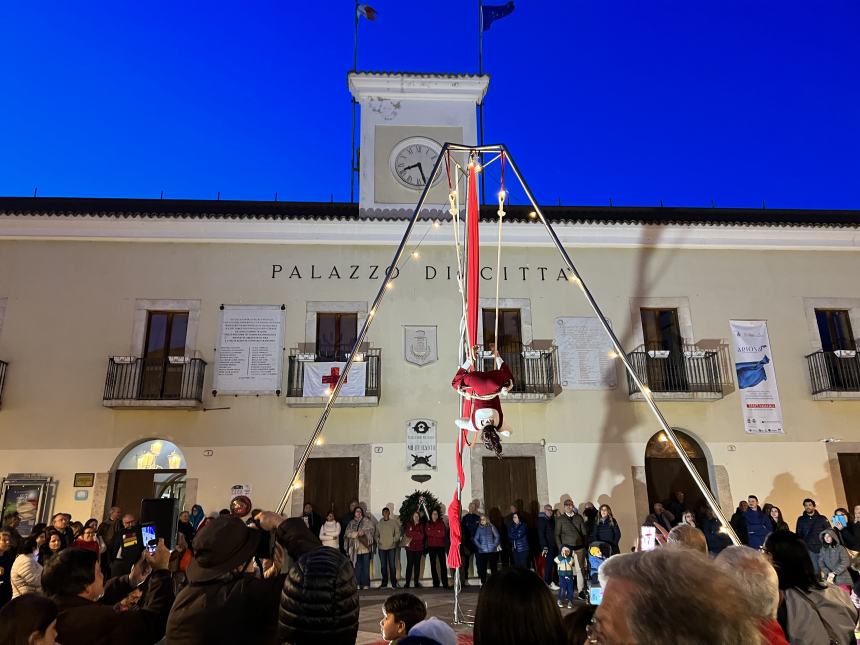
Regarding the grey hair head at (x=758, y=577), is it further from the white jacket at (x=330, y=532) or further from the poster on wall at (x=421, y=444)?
the poster on wall at (x=421, y=444)

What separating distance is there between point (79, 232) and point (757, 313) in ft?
42.5

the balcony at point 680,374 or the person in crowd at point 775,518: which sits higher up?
the balcony at point 680,374

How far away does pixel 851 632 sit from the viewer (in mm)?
2445

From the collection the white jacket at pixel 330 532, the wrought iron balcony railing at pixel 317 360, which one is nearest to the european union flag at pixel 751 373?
the wrought iron balcony railing at pixel 317 360

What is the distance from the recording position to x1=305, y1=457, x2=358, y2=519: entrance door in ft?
33.9

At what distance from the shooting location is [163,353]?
1091 centimetres

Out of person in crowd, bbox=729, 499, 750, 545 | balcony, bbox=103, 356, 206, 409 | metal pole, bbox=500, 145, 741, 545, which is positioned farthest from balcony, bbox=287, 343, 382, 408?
person in crowd, bbox=729, 499, 750, 545

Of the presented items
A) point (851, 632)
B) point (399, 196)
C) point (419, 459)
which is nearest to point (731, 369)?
point (419, 459)

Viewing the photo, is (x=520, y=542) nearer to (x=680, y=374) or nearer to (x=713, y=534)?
(x=713, y=534)

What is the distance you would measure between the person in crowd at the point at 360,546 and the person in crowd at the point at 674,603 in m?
8.74

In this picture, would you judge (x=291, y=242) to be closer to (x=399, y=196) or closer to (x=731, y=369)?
(x=399, y=196)

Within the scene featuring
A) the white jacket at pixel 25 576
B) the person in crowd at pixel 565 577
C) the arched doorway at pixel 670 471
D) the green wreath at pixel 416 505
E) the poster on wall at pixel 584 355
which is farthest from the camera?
the poster on wall at pixel 584 355

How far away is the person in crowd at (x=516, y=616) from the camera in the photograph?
172 centimetres

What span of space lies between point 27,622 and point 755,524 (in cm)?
1001
